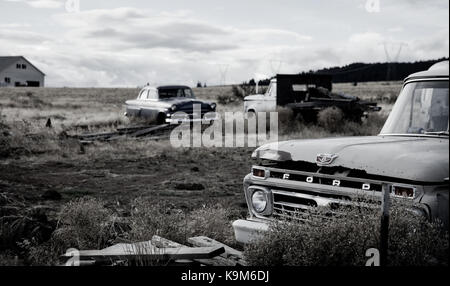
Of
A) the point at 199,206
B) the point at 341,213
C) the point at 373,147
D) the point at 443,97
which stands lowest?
the point at 199,206

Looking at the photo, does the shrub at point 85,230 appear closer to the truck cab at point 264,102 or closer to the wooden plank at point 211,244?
the wooden plank at point 211,244

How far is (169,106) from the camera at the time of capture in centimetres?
1939

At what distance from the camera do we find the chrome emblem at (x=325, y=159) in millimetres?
4141

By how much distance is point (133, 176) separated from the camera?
10789mm

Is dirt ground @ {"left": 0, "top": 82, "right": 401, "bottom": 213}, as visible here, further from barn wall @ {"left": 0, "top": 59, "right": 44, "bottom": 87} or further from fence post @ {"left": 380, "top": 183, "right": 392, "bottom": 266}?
barn wall @ {"left": 0, "top": 59, "right": 44, "bottom": 87}

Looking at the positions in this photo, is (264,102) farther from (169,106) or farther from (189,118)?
(169,106)

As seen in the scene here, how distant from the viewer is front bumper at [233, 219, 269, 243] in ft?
14.6

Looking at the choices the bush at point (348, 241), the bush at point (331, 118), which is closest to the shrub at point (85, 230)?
the bush at point (348, 241)

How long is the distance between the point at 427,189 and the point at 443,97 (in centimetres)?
132

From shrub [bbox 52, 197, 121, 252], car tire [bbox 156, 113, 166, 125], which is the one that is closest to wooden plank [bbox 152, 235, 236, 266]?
shrub [bbox 52, 197, 121, 252]

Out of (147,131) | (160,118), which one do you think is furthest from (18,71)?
(147,131)

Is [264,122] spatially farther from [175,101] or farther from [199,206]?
[199,206]
